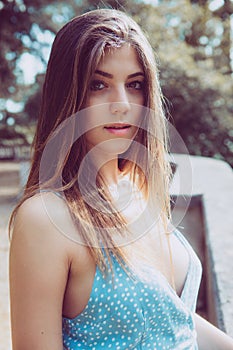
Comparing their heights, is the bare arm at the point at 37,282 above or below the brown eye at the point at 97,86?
below

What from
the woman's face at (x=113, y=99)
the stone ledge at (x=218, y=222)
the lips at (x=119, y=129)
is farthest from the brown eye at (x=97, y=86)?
the stone ledge at (x=218, y=222)

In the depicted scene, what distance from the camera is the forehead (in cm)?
141

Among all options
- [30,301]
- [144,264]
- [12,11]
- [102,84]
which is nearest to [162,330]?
Answer: [144,264]

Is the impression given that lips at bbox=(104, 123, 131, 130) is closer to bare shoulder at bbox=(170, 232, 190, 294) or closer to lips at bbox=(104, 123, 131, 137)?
lips at bbox=(104, 123, 131, 137)

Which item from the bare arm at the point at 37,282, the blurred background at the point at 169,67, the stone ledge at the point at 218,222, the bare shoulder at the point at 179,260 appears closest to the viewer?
the bare arm at the point at 37,282

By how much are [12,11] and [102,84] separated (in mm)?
15258

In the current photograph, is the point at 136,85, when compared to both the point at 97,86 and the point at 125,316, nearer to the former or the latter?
the point at 97,86

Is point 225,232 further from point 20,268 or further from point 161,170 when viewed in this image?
point 20,268

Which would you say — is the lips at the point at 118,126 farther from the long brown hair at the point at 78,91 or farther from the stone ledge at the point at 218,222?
the stone ledge at the point at 218,222

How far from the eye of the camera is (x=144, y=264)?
4.44ft

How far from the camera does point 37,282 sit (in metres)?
1.16

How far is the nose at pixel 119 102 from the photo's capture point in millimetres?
1436

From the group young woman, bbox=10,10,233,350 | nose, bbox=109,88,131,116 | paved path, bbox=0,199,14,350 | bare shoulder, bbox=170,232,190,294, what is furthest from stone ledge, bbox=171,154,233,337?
paved path, bbox=0,199,14,350

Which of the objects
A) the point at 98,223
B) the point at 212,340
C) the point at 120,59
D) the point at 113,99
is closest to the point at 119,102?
the point at 113,99
